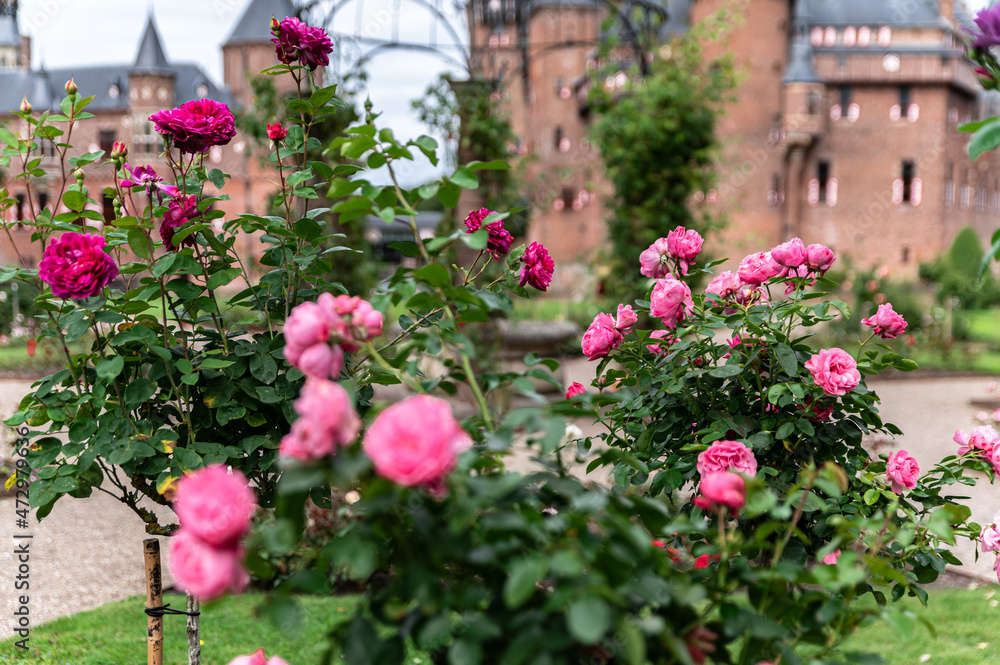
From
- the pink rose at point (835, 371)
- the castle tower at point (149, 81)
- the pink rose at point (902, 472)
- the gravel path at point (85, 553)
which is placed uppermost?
the castle tower at point (149, 81)

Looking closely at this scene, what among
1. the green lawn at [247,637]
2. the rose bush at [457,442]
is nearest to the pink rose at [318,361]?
the rose bush at [457,442]

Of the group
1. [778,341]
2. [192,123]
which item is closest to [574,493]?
[778,341]

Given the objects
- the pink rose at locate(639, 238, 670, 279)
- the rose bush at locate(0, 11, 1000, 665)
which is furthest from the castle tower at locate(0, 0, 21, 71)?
the pink rose at locate(639, 238, 670, 279)

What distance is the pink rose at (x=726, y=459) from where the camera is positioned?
4.85 ft

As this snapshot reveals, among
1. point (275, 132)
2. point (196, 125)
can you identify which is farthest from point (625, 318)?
point (196, 125)

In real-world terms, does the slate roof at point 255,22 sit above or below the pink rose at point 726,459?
above

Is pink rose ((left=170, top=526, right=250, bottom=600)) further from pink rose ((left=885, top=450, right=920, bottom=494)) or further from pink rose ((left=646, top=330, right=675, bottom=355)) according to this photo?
pink rose ((left=885, top=450, right=920, bottom=494))

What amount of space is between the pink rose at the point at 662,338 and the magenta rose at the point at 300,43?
981 mm

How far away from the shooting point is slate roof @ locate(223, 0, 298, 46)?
29125mm

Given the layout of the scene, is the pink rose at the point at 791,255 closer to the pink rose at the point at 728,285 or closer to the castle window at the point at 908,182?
the pink rose at the point at 728,285

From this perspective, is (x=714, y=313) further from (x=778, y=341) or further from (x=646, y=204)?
(x=646, y=204)

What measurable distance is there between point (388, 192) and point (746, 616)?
793 millimetres

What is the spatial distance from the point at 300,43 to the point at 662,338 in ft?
3.47

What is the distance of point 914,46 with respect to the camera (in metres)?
25.5
